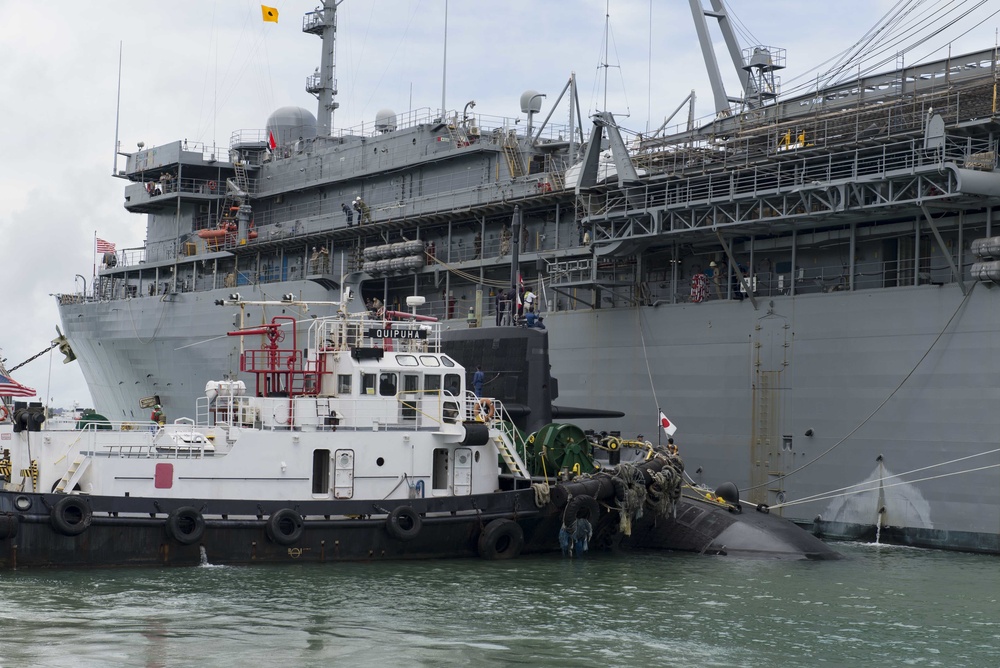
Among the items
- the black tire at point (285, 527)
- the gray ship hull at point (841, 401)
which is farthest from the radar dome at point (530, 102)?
the black tire at point (285, 527)

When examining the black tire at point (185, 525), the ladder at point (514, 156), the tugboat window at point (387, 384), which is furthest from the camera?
the ladder at point (514, 156)

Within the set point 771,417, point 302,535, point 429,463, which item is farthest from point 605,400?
point 302,535

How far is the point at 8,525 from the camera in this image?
21203mm

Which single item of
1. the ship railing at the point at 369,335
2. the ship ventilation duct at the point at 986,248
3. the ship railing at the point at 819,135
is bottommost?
the ship railing at the point at 369,335

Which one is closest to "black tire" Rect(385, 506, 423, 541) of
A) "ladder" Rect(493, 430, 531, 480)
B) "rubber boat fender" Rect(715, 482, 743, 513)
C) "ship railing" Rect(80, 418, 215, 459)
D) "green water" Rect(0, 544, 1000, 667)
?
"green water" Rect(0, 544, 1000, 667)

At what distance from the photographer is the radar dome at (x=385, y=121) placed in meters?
48.6

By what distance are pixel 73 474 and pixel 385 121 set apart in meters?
29.1

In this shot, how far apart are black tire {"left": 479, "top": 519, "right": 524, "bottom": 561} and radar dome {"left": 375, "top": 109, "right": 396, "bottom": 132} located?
26694 millimetres

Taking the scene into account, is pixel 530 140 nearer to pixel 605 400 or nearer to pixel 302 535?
pixel 605 400

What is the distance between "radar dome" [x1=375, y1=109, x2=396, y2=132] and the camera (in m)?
48.6

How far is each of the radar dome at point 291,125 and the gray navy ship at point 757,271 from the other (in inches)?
314

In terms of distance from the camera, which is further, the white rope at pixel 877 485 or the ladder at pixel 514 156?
the ladder at pixel 514 156

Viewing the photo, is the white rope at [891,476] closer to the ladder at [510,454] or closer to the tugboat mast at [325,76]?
the ladder at [510,454]

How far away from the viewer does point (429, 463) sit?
25.3 m
